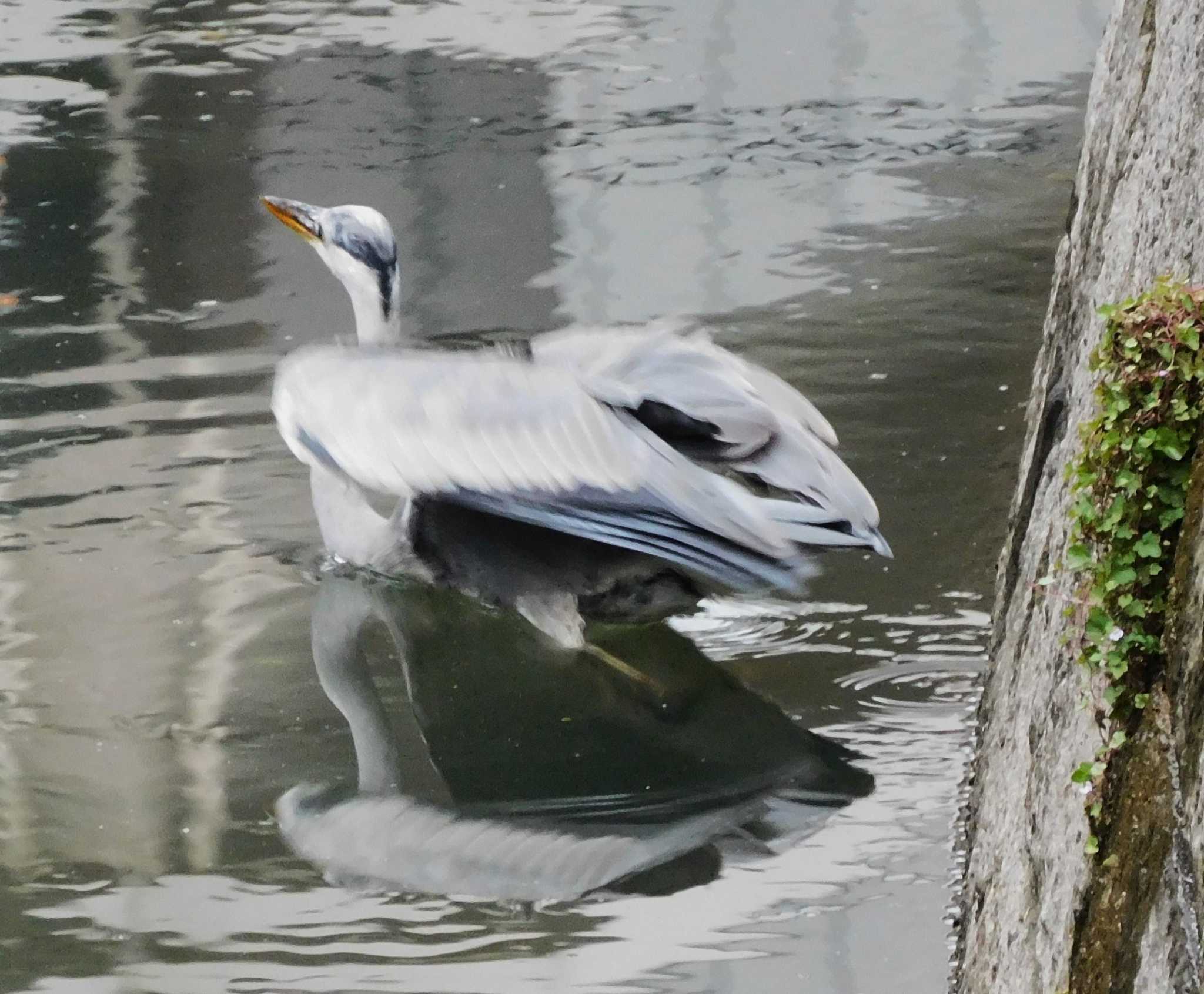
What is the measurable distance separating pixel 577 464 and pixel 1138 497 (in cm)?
165

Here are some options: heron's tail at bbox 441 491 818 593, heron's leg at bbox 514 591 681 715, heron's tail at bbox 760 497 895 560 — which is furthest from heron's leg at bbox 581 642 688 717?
heron's tail at bbox 760 497 895 560

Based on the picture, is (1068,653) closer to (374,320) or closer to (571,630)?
(571,630)

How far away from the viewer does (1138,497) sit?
1.97m

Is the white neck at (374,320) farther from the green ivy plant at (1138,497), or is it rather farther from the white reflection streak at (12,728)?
the green ivy plant at (1138,497)

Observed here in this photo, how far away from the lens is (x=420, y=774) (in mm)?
3459

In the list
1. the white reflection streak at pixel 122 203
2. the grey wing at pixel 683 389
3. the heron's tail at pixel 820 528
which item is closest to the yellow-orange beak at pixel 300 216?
the white reflection streak at pixel 122 203

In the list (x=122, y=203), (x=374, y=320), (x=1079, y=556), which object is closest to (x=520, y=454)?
(x=374, y=320)

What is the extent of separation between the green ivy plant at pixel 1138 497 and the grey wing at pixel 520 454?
4.48 ft

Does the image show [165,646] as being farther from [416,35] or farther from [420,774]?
[416,35]

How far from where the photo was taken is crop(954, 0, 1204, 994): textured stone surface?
5.90ft

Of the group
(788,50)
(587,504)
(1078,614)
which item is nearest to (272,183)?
(788,50)

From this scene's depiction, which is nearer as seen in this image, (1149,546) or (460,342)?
(1149,546)

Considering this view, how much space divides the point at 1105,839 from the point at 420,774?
176 centimetres

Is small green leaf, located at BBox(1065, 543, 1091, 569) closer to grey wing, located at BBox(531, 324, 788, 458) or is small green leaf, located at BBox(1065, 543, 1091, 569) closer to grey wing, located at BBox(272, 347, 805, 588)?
grey wing, located at BBox(272, 347, 805, 588)
